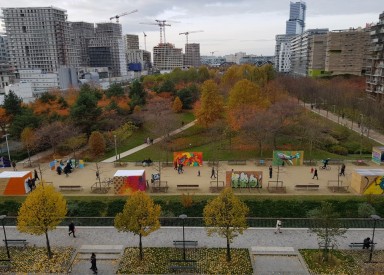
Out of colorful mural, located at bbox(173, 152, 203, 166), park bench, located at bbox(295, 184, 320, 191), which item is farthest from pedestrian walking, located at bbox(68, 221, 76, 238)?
park bench, located at bbox(295, 184, 320, 191)

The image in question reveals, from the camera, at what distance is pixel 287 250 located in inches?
677

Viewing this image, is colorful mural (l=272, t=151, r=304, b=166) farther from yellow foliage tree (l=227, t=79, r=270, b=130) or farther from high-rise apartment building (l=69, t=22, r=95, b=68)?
high-rise apartment building (l=69, t=22, r=95, b=68)

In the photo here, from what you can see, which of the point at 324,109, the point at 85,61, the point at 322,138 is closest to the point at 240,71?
the point at 324,109

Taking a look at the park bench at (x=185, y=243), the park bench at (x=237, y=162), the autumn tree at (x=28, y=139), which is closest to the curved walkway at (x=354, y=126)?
the park bench at (x=237, y=162)

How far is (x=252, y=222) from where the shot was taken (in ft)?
66.9

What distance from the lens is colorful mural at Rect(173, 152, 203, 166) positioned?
3041 centimetres

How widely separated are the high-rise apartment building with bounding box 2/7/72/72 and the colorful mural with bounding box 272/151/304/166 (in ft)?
384

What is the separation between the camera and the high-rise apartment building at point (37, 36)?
12162 cm

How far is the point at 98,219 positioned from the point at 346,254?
15.0 meters

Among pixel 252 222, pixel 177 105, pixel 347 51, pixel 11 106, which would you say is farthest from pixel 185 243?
pixel 347 51

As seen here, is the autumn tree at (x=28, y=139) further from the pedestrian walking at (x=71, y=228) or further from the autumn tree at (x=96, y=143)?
the pedestrian walking at (x=71, y=228)

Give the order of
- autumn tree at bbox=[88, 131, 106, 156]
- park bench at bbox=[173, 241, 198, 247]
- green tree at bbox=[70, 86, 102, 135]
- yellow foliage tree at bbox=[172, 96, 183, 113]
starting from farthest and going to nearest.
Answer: yellow foliage tree at bbox=[172, 96, 183, 113] → green tree at bbox=[70, 86, 102, 135] → autumn tree at bbox=[88, 131, 106, 156] → park bench at bbox=[173, 241, 198, 247]

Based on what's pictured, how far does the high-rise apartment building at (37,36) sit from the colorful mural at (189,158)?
11196 cm

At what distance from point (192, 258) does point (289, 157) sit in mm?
16767
